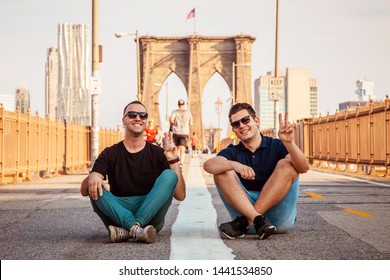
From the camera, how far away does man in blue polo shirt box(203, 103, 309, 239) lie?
633 cm

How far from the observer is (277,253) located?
5570mm

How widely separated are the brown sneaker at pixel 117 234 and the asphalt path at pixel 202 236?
51 mm

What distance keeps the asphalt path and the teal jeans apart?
7.8 inches

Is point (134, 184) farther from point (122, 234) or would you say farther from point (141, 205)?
point (122, 234)

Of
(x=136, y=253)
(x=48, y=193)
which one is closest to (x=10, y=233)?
(x=136, y=253)

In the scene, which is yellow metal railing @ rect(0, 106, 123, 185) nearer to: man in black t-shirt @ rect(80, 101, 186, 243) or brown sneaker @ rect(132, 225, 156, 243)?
man in black t-shirt @ rect(80, 101, 186, 243)

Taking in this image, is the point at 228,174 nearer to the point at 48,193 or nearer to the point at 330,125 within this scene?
the point at 48,193

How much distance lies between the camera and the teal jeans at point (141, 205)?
6.33m

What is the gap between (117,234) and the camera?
20.4 feet

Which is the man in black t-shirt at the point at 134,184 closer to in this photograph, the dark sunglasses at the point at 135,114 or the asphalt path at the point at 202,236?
the dark sunglasses at the point at 135,114

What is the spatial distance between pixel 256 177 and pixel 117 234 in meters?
1.30

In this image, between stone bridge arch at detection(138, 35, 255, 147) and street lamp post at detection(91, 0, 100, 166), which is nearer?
street lamp post at detection(91, 0, 100, 166)

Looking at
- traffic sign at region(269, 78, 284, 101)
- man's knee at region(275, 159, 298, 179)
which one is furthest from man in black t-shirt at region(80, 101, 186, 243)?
traffic sign at region(269, 78, 284, 101)

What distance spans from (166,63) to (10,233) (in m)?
102
